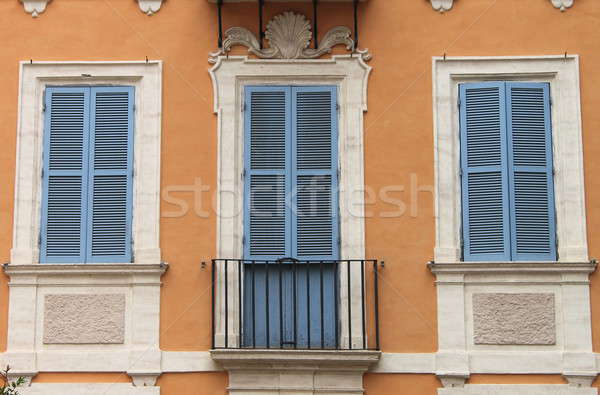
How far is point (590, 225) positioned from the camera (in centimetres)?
1400

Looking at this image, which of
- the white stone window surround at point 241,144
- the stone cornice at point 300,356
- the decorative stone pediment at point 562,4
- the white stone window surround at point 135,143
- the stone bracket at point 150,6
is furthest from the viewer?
the stone bracket at point 150,6

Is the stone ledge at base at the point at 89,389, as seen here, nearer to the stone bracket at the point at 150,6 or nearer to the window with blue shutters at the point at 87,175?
the window with blue shutters at the point at 87,175

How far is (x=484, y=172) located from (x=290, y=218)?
91.2 inches

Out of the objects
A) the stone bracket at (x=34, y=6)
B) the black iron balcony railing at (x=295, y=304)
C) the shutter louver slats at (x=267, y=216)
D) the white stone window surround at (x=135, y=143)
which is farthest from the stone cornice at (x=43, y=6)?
the black iron balcony railing at (x=295, y=304)

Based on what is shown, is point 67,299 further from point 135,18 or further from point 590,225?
point 590,225

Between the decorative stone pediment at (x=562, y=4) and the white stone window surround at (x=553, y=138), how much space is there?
2.05 feet

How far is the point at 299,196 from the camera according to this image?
14.3m

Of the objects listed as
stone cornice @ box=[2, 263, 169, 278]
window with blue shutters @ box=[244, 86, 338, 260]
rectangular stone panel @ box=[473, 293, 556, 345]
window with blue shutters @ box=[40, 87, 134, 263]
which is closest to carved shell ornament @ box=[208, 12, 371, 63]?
window with blue shutters @ box=[244, 86, 338, 260]

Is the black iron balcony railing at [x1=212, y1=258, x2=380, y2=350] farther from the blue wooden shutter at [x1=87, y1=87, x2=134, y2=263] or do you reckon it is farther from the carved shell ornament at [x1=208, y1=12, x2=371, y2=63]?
the carved shell ornament at [x1=208, y1=12, x2=371, y2=63]

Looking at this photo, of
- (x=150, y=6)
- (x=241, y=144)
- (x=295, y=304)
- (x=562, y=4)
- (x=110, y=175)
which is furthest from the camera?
(x=150, y=6)

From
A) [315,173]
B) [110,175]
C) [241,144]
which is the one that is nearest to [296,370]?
[315,173]

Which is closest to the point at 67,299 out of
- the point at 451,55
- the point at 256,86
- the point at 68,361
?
the point at 68,361

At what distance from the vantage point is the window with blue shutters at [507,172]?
46.1ft

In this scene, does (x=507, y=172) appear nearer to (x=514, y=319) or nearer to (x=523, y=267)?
(x=523, y=267)
